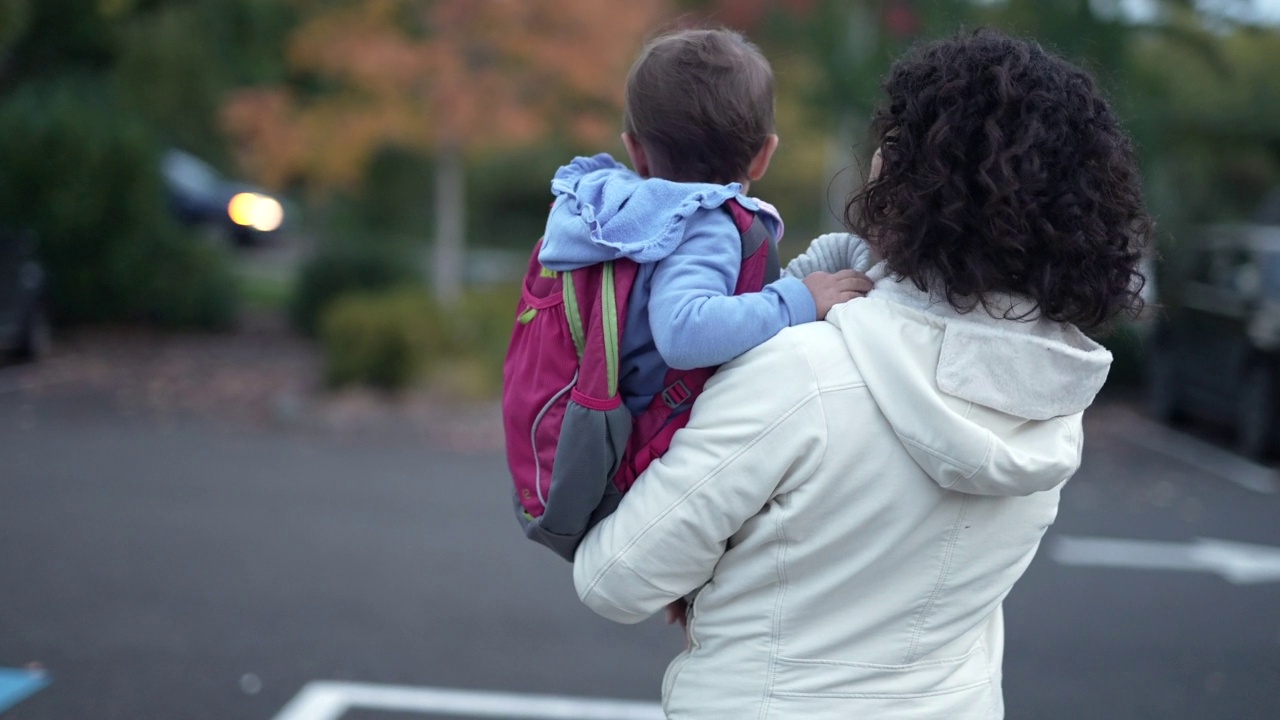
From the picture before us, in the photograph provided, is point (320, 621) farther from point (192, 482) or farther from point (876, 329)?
point (876, 329)

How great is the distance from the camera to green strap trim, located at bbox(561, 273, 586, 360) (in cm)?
167

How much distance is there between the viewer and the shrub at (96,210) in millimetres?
12469

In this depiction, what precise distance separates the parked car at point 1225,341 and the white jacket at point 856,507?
8.49 meters

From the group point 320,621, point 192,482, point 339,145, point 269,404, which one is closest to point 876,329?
point 320,621

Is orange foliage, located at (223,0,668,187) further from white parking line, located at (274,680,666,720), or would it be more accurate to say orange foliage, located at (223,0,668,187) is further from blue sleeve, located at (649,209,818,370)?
blue sleeve, located at (649,209,818,370)

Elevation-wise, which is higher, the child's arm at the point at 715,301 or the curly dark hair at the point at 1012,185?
the curly dark hair at the point at 1012,185

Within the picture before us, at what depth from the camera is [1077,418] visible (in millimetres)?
1674

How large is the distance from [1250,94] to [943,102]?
12.8 m

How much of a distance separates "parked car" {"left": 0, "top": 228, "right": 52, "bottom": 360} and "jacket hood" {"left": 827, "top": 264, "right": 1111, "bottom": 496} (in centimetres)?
1129

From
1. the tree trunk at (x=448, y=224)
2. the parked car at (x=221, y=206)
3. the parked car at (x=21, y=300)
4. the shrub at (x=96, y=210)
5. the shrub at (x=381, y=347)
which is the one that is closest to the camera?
the shrub at (x=381, y=347)

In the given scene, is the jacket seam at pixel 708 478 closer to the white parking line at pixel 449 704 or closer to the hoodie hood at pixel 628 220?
the hoodie hood at pixel 628 220

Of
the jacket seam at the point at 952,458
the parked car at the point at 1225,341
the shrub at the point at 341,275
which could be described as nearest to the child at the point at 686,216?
the jacket seam at the point at 952,458

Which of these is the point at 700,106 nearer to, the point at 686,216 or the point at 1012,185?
the point at 686,216

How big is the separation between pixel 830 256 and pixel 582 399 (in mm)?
450
